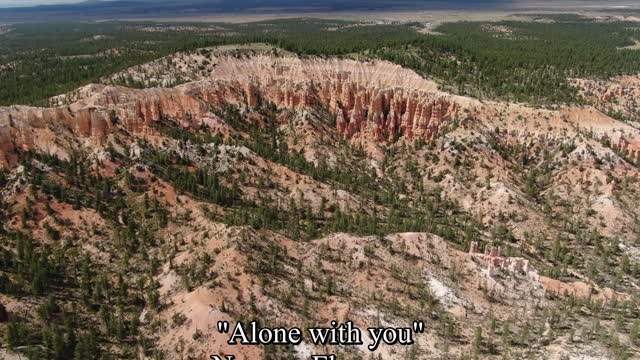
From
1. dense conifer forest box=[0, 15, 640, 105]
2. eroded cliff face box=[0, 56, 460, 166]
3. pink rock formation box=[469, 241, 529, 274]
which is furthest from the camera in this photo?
dense conifer forest box=[0, 15, 640, 105]

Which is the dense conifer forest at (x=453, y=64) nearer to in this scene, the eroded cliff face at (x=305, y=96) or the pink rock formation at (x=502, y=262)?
the eroded cliff face at (x=305, y=96)

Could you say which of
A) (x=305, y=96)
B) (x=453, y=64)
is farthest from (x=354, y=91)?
(x=453, y=64)

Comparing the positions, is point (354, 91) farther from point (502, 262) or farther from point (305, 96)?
point (502, 262)

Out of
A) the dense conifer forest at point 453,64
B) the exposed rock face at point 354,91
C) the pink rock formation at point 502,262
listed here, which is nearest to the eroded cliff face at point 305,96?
the exposed rock face at point 354,91

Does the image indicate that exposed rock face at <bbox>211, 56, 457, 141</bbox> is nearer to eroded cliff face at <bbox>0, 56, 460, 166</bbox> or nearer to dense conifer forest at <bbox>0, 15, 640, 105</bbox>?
eroded cliff face at <bbox>0, 56, 460, 166</bbox>

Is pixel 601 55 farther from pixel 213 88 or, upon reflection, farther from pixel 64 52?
pixel 64 52

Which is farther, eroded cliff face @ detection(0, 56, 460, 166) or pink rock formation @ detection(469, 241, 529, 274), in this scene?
eroded cliff face @ detection(0, 56, 460, 166)

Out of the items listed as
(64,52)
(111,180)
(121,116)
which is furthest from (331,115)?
(64,52)

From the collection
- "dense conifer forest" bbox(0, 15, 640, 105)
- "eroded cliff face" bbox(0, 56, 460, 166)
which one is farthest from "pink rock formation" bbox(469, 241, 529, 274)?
"dense conifer forest" bbox(0, 15, 640, 105)
